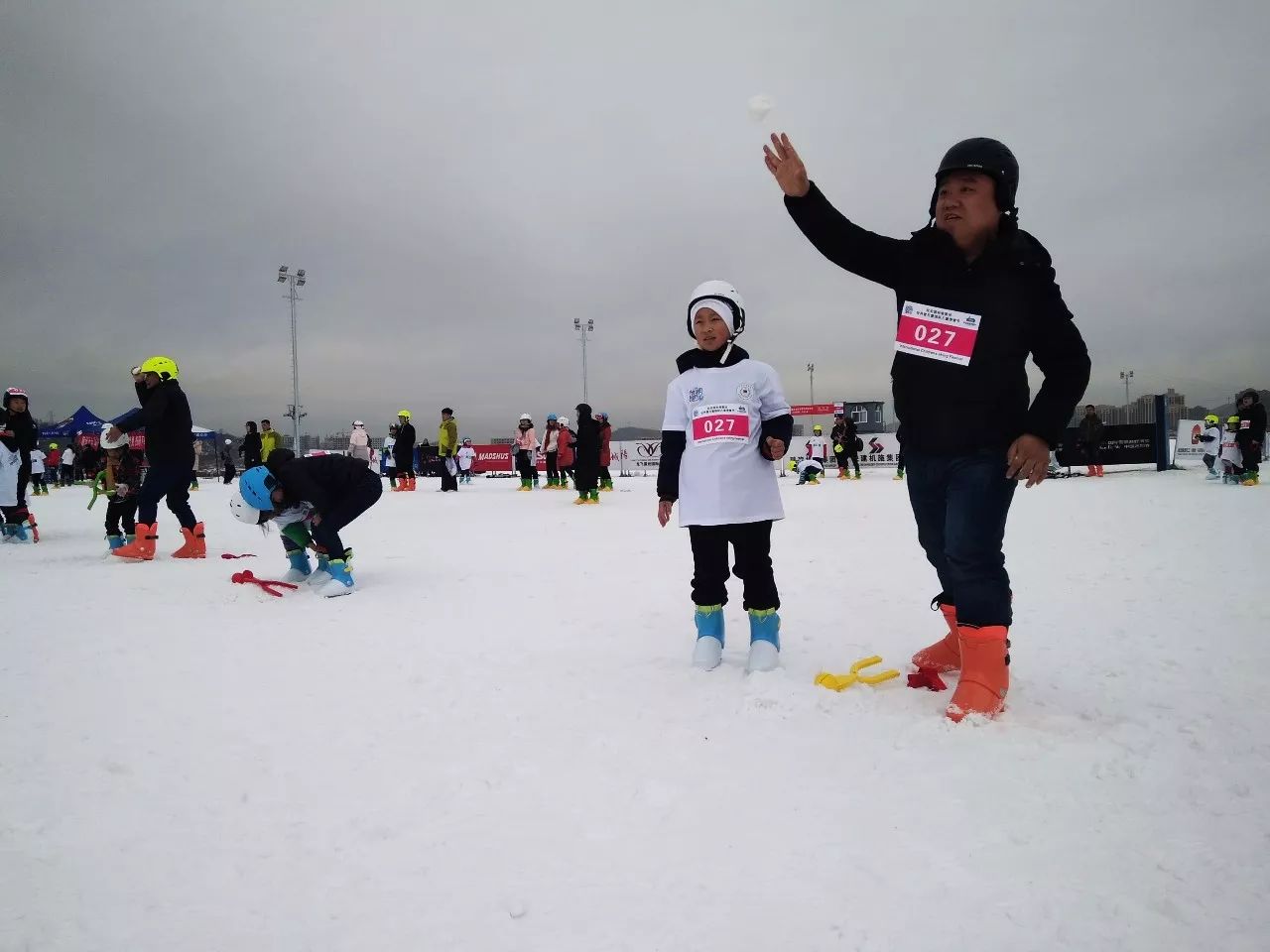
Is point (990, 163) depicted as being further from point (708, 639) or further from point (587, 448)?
point (587, 448)

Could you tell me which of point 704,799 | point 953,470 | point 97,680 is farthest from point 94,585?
point 953,470

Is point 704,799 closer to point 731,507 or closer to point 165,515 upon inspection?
point 731,507

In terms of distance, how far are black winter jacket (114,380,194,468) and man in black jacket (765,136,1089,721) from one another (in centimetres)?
665

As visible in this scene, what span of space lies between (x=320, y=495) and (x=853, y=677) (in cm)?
387

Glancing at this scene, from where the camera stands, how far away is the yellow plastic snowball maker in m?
2.70

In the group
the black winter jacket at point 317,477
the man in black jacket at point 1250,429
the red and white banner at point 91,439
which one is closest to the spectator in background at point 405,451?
the red and white banner at point 91,439

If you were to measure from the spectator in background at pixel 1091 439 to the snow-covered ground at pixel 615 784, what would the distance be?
1545cm

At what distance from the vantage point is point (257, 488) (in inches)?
188

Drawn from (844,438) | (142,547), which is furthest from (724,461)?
(844,438)

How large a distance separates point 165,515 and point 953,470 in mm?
12339

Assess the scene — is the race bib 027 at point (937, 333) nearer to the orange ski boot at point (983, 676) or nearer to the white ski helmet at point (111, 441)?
the orange ski boot at point (983, 676)

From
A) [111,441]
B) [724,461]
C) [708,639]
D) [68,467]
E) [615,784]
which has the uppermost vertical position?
[111,441]

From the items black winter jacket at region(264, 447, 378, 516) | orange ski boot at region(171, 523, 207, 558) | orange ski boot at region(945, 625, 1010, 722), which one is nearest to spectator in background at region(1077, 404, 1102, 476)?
orange ski boot at region(945, 625, 1010, 722)

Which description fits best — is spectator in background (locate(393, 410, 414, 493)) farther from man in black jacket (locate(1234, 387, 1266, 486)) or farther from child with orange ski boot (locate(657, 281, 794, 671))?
man in black jacket (locate(1234, 387, 1266, 486))
